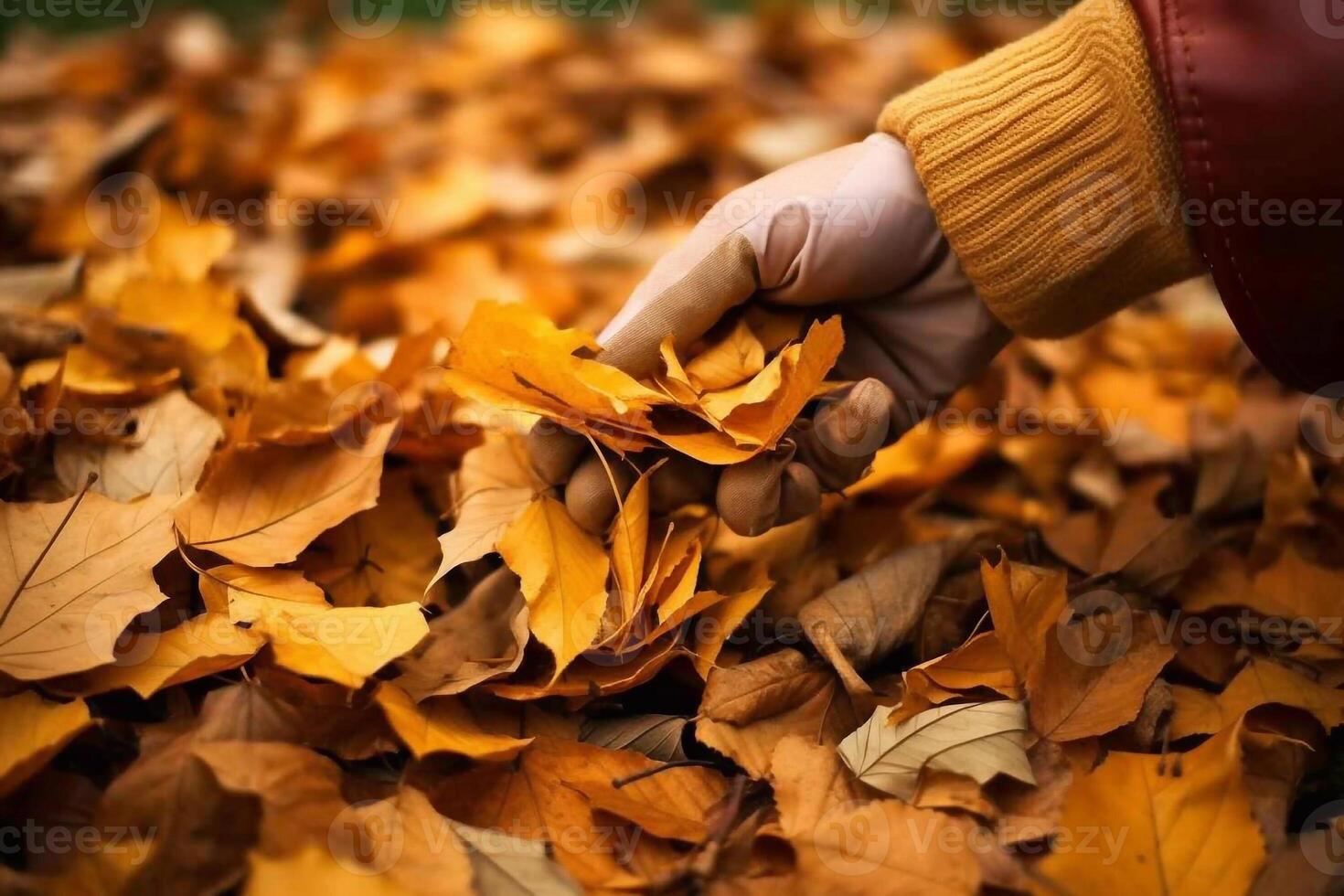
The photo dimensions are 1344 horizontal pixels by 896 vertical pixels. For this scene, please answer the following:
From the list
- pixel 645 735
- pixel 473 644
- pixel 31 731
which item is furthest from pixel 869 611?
pixel 31 731

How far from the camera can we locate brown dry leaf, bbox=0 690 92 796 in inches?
23.6

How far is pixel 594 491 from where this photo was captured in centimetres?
75

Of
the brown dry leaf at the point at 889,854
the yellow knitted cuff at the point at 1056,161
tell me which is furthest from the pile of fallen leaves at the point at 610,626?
the yellow knitted cuff at the point at 1056,161

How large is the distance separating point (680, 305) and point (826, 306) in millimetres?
183

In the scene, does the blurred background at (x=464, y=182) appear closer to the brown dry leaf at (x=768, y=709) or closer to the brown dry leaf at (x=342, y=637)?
the brown dry leaf at (x=342, y=637)

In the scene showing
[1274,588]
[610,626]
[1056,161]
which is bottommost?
[1274,588]

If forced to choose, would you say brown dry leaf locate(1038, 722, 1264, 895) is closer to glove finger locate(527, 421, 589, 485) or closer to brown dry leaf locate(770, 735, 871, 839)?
brown dry leaf locate(770, 735, 871, 839)

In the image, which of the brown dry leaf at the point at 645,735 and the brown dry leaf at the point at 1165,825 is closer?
the brown dry leaf at the point at 1165,825

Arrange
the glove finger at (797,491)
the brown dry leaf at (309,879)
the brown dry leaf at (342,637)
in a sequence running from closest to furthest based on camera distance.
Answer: the brown dry leaf at (309,879), the brown dry leaf at (342,637), the glove finger at (797,491)

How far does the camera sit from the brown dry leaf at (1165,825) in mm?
597

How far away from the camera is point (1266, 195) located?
2.49ft

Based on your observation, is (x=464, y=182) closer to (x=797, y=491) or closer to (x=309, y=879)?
(x=797, y=491)

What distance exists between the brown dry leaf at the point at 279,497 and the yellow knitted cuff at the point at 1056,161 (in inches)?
20.5

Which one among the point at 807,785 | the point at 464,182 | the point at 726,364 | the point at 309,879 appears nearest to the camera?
the point at 309,879
